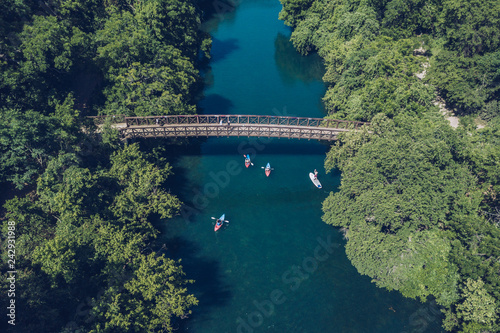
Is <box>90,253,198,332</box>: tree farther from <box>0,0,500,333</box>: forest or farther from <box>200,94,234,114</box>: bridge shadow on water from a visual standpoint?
<box>200,94,234,114</box>: bridge shadow on water

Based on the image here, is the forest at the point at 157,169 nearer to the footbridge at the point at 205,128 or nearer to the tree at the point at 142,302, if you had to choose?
the tree at the point at 142,302

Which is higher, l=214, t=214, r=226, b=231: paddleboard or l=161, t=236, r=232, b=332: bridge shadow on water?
l=214, t=214, r=226, b=231: paddleboard

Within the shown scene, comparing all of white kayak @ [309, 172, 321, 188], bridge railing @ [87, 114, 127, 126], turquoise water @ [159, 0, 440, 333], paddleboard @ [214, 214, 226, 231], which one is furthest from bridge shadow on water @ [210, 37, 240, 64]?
paddleboard @ [214, 214, 226, 231]

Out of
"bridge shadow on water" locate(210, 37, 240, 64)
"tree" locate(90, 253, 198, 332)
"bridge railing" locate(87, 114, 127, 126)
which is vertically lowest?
"tree" locate(90, 253, 198, 332)

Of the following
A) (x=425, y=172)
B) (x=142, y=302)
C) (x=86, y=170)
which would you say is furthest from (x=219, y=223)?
(x=425, y=172)

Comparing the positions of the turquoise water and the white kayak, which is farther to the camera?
the white kayak

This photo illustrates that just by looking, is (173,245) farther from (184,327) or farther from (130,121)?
(130,121)

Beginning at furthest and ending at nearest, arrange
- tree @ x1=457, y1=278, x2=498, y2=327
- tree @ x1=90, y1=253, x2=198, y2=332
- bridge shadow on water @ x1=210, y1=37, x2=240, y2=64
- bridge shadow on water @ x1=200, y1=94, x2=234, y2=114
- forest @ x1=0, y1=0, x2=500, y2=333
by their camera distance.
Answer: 1. bridge shadow on water @ x1=210, y1=37, x2=240, y2=64
2. bridge shadow on water @ x1=200, y1=94, x2=234, y2=114
3. forest @ x1=0, y1=0, x2=500, y2=333
4. tree @ x1=457, y1=278, x2=498, y2=327
5. tree @ x1=90, y1=253, x2=198, y2=332
